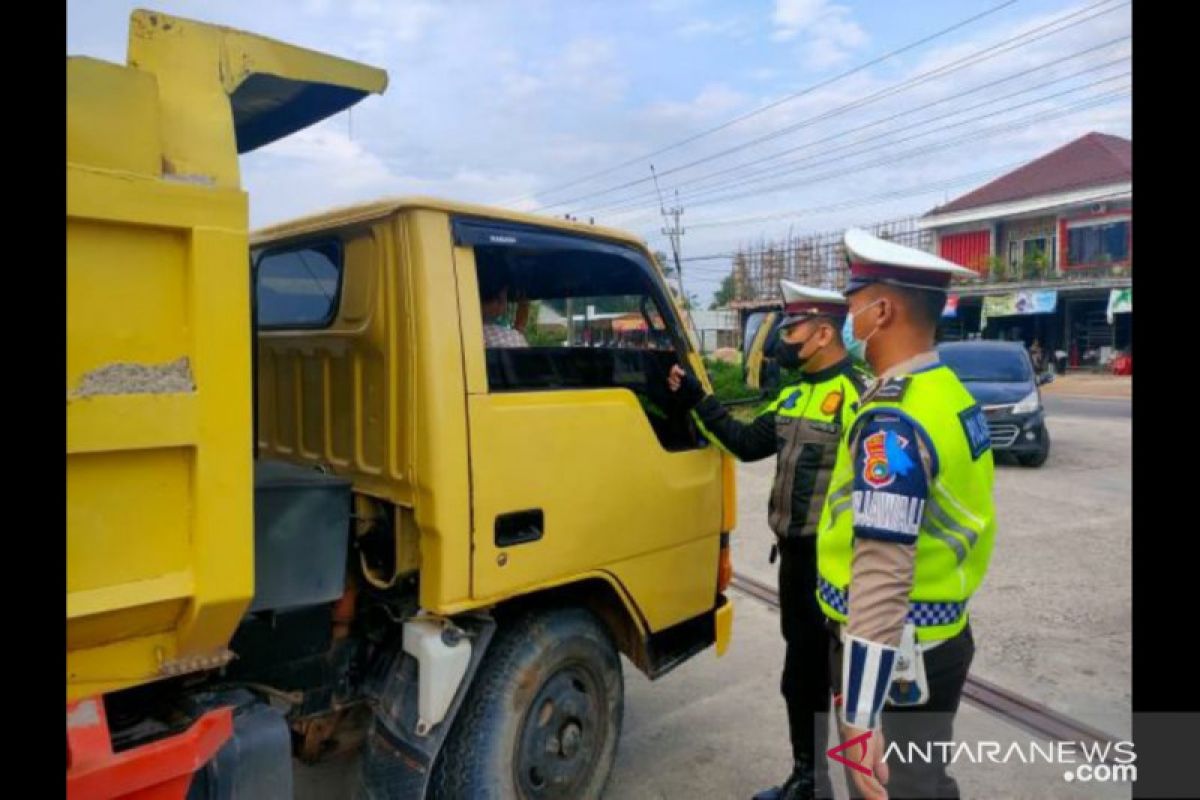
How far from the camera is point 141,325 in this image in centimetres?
157

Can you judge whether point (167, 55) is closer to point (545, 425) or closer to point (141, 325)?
point (141, 325)

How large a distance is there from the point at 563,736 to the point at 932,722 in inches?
50.4

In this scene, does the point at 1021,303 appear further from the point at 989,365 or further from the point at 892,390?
the point at 892,390

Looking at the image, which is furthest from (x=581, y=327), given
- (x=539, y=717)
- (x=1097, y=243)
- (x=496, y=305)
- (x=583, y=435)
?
(x=1097, y=243)

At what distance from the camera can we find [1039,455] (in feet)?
33.7

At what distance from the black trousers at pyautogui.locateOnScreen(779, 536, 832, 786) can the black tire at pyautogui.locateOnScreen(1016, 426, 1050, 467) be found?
865 cm

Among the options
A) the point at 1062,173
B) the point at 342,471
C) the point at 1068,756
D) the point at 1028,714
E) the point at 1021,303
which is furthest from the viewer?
the point at 1062,173

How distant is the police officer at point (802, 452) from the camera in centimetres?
291

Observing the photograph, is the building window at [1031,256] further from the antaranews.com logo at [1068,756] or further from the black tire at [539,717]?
the black tire at [539,717]

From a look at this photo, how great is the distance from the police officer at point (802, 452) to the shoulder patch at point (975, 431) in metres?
0.83

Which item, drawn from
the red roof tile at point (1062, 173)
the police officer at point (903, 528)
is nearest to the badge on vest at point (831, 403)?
the police officer at point (903, 528)

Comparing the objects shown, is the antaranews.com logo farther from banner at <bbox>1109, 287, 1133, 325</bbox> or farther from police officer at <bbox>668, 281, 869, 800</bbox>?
banner at <bbox>1109, 287, 1133, 325</bbox>
